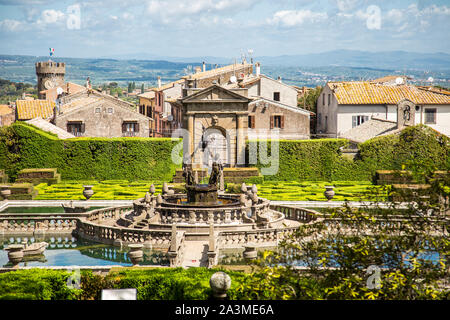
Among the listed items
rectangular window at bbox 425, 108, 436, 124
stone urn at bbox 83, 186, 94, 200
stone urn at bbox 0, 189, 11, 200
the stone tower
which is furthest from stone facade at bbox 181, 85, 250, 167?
the stone tower

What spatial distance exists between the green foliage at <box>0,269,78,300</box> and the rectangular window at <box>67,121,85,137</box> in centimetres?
4862

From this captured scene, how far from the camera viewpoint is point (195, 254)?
2686cm

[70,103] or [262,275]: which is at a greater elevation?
[70,103]

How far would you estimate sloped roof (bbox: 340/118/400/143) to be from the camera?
58906 mm

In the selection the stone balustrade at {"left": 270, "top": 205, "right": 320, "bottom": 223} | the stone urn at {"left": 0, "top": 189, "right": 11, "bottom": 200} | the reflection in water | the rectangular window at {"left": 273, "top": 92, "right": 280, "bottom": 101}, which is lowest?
the reflection in water

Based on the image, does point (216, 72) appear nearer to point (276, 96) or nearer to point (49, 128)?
point (276, 96)

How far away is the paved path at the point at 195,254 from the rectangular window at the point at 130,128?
131 feet

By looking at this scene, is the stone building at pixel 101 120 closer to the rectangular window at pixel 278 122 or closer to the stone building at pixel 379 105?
the rectangular window at pixel 278 122

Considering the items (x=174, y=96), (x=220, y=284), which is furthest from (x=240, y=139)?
(x=220, y=284)

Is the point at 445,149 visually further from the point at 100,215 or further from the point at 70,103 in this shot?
the point at 70,103

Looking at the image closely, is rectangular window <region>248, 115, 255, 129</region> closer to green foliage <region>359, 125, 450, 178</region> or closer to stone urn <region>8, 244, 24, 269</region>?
green foliage <region>359, 125, 450, 178</region>

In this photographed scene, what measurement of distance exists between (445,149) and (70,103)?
4181cm

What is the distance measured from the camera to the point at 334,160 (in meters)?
53.7

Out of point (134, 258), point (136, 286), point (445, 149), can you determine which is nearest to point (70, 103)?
point (445, 149)
